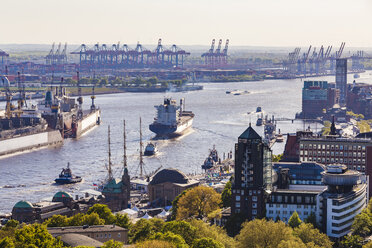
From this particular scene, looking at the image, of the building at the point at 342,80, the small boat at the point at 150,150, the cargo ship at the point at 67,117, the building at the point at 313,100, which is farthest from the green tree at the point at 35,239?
the building at the point at 342,80

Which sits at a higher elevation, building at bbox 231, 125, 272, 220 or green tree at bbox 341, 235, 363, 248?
building at bbox 231, 125, 272, 220

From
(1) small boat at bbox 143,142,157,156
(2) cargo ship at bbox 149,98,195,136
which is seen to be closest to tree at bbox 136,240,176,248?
(1) small boat at bbox 143,142,157,156

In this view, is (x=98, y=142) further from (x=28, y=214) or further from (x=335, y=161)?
(x=28, y=214)

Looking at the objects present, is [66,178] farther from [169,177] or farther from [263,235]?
[263,235]

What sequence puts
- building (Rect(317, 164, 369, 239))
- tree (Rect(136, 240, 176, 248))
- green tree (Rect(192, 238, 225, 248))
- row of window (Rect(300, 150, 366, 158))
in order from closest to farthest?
tree (Rect(136, 240, 176, 248))
green tree (Rect(192, 238, 225, 248))
building (Rect(317, 164, 369, 239))
row of window (Rect(300, 150, 366, 158))

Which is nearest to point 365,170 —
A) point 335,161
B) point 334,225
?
point 335,161

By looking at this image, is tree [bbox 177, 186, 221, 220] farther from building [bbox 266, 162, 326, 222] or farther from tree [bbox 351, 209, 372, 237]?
tree [bbox 351, 209, 372, 237]
